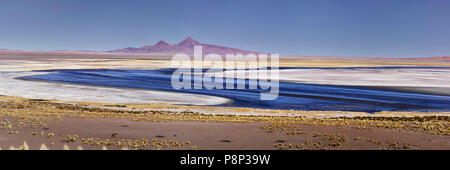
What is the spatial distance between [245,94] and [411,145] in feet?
62.7

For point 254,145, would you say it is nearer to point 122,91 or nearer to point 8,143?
point 8,143

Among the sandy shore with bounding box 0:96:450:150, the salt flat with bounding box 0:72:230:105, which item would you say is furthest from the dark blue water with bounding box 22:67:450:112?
the sandy shore with bounding box 0:96:450:150

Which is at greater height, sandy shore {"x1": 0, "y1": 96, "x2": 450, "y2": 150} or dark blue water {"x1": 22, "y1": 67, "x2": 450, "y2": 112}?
sandy shore {"x1": 0, "y1": 96, "x2": 450, "y2": 150}

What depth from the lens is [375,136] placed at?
12570 mm

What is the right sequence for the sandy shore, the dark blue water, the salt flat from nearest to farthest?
the sandy shore, the dark blue water, the salt flat

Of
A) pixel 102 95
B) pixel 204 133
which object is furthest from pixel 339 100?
pixel 102 95

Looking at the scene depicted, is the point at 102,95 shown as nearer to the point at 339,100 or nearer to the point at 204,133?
the point at 339,100

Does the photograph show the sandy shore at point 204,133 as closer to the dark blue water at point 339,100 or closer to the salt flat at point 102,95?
the dark blue water at point 339,100

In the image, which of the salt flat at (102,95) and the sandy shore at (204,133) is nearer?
the sandy shore at (204,133)

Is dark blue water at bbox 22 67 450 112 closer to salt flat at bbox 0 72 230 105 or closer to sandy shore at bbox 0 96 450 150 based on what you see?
salt flat at bbox 0 72 230 105

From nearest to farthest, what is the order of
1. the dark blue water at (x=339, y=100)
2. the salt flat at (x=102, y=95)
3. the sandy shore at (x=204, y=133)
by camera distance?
1. the sandy shore at (x=204, y=133)
2. the dark blue water at (x=339, y=100)
3. the salt flat at (x=102, y=95)

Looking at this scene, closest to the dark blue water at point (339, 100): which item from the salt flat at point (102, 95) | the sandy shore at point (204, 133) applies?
the salt flat at point (102, 95)
